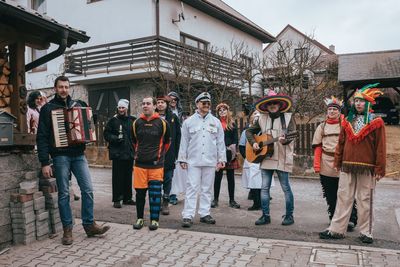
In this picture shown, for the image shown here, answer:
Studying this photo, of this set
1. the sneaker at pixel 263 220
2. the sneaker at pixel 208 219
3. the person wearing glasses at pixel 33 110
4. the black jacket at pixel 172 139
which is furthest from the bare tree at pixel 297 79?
the person wearing glasses at pixel 33 110

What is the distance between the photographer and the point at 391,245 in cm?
525

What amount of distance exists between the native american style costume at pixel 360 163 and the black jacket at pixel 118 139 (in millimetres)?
3762

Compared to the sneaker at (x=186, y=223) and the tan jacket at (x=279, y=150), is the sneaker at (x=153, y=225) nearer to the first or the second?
the sneaker at (x=186, y=223)

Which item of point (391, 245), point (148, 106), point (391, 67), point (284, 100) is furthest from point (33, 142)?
point (391, 67)

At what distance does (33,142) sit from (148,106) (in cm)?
167

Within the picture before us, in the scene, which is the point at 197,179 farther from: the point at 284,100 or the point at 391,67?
the point at 391,67

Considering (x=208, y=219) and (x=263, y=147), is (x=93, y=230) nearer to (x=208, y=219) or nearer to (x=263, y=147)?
(x=208, y=219)

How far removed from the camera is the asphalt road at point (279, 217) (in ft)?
18.8

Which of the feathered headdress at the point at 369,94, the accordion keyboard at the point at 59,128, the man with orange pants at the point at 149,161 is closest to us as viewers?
the accordion keyboard at the point at 59,128

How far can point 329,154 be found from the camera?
5945mm

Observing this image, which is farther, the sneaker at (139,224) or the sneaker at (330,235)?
the sneaker at (139,224)

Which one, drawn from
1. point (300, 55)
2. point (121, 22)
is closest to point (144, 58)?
point (121, 22)

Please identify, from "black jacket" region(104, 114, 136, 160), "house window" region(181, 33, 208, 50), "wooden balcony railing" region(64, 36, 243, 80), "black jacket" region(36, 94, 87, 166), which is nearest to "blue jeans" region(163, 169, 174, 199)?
"black jacket" region(104, 114, 136, 160)

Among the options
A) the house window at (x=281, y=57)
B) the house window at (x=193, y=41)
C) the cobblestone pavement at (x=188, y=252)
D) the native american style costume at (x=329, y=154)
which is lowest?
the cobblestone pavement at (x=188, y=252)
